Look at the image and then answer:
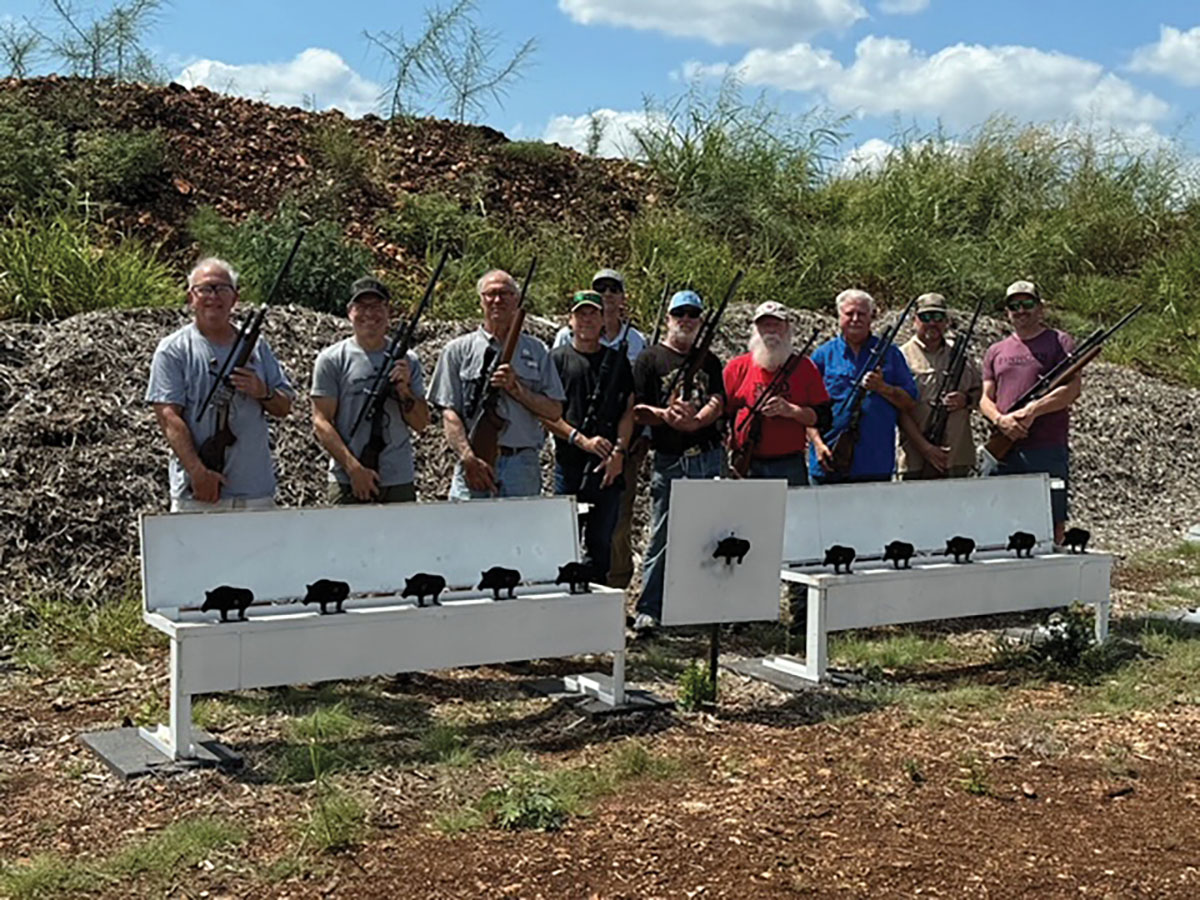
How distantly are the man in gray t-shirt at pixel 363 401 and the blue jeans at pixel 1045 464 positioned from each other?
4.27 m

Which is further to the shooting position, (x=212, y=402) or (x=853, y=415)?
(x=853, y=415)

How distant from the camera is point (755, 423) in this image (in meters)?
8.71

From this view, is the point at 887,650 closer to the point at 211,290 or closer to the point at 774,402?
the point at 774,402

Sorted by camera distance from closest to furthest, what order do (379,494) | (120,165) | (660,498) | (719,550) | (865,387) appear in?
(719,550)
(379,494)
(660,498)
(865,387)
(120,165)

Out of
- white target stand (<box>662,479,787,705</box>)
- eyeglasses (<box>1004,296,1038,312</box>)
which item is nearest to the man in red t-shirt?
white target stand (<box>662,479,787,705</box>)

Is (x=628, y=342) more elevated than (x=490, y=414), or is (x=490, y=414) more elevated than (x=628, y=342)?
(x=628, y=342)

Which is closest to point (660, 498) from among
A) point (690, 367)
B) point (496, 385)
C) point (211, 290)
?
point (690, 367)

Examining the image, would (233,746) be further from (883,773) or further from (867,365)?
(867,365)

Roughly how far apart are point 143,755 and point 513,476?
2.73 metres

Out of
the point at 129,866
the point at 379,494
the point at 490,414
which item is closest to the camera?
the point at 129,866

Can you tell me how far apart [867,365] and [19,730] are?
526cm

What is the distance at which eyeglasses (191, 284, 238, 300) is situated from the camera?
7039mm

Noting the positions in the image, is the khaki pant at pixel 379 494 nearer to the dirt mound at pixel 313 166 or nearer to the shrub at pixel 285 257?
the shrub at pixel 285 257

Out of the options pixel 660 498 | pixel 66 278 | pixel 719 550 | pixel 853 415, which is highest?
pixel 66 278
